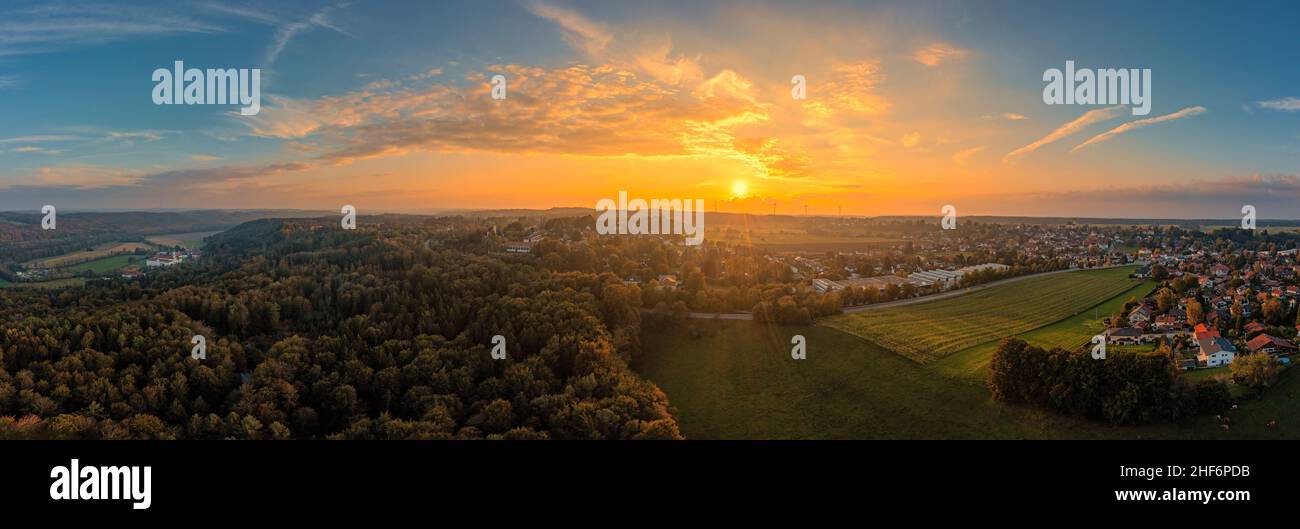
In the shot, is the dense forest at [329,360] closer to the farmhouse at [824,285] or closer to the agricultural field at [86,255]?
the farmhouse at [824,285]

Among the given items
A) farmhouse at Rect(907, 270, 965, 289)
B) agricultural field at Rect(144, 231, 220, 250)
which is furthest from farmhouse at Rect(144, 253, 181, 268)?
farmhouse at Rect(907, 270, 965, 289)

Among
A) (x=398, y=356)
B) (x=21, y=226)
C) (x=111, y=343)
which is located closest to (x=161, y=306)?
(x=111, y=343)

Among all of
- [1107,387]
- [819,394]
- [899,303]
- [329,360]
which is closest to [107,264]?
[329,360]

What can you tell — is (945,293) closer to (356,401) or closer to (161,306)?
(356,401)

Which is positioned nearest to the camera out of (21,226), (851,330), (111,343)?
(111,343)

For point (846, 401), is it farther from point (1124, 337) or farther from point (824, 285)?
point (824, 285)

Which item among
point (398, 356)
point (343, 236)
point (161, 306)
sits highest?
point (343, 236)
